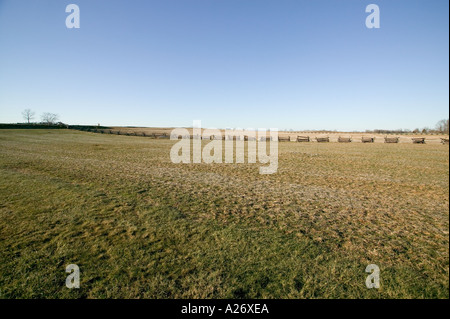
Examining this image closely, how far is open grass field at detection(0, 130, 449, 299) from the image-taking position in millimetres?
3406

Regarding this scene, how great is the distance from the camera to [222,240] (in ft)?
15.8

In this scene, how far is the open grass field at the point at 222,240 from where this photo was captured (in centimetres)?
341

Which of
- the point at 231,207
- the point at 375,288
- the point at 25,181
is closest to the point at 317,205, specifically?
the point at 231,207

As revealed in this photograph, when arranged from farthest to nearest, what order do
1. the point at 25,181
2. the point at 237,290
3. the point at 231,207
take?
the point at 25,181 → the point at 231,207 → the point at 237,290

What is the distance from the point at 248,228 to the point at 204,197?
117 inches

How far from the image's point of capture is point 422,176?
36.5 ft

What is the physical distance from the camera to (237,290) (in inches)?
132

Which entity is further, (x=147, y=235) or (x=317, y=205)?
(x=317, y=205)

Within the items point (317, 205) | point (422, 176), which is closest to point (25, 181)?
point (317, 205)

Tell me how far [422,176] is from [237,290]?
43.0ft
